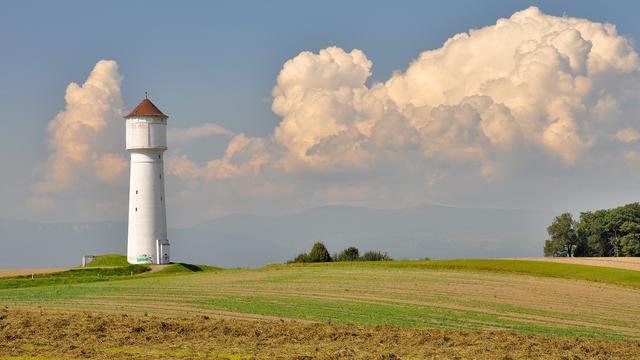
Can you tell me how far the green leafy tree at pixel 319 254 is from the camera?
97.1 meters

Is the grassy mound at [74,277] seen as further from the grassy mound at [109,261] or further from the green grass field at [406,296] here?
the grassy mound at [109,261]

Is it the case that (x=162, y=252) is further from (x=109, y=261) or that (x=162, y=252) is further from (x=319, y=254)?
(x=319, y=254)

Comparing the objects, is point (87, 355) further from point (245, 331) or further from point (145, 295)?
point (145, 295)

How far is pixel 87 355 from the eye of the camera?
29188 mm

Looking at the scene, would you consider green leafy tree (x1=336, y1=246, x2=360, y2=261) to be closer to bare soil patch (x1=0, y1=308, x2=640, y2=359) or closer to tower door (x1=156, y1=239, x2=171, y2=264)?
tower door (x1=156, y1=239, x2=171, y2=264)

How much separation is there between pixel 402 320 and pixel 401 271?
35.3 m

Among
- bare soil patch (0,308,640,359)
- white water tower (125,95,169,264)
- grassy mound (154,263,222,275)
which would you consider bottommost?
bare soil patch (0,308,640,359)

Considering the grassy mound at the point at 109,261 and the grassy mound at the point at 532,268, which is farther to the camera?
the grassy mound at the point at 109,261

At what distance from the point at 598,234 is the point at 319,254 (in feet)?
138

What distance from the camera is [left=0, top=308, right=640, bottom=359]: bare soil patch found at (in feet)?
97.5

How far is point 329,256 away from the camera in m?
98.4

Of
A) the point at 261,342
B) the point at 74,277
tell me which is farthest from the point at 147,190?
the point at 261,342

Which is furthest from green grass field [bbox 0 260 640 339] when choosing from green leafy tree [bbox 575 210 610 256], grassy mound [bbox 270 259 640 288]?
green leafy tree [bbox 575 210 610 256]

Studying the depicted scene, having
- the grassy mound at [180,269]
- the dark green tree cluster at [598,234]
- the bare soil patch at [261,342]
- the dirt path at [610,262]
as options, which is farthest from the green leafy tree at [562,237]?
the bare soil patch at [261,342]
